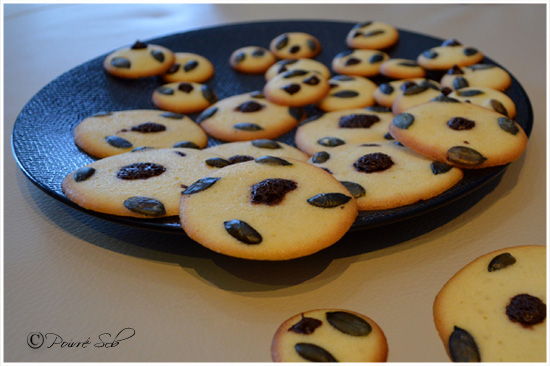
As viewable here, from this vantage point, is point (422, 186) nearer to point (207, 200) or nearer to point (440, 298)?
point (440, 298)

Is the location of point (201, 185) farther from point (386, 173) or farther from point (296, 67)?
point (296, 67)

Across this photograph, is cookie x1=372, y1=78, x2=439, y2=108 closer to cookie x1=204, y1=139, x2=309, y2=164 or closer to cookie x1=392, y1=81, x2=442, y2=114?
cookie x1=392, y1=81, x2=442, y2=114

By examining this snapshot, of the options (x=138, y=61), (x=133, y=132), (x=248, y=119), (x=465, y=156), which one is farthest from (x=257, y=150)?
(x=138, y=61)

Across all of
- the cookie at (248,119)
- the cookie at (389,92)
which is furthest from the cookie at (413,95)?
the cookie at (248,119)

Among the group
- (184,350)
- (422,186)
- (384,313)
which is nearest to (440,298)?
(384,313)

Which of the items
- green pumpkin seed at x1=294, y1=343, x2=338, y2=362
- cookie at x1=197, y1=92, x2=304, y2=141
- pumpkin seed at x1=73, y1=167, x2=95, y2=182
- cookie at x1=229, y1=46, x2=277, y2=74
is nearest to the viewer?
green pumpkin seed at x1=294, y1=343, x2=338, y2=362

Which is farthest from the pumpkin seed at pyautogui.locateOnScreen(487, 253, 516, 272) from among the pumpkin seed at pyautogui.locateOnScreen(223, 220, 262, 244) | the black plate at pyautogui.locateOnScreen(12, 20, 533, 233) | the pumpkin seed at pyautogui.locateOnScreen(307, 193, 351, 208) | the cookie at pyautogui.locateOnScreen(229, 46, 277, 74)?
the cookie at pyautogui.locateOnScreen(229, 46, 277, 74)

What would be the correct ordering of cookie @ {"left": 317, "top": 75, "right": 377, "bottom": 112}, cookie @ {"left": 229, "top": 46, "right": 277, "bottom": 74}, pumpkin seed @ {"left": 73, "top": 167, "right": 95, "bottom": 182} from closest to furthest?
pumpkin seed @ {"left": 73, "top": 167, "right": 95, "bottom": 182} → cookie @ {"left": 317, "top": 75, "right": 377, "bottom": 112} → cookie @ {"left": 229, "top": 46, "right": 277, "bottom": 74}

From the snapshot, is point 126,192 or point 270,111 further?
point 270,111
